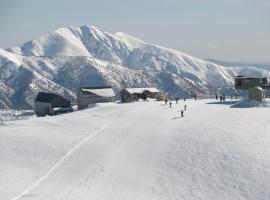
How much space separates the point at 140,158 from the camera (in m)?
52.8

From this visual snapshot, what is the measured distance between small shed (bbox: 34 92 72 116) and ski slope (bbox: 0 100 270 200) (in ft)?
110

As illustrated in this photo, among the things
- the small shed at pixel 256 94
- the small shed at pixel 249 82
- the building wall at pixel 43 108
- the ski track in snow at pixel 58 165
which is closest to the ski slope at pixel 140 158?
the ski track in snow at pixel 58 165

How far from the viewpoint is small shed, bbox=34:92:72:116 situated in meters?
107

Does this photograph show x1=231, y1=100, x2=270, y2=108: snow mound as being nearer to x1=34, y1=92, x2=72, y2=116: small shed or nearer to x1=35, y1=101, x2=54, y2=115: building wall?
x1=34, y1=92, x2=72, y2=116: small shed

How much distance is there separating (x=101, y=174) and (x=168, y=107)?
3951 centimetres

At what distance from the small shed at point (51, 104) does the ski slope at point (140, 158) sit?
110ft

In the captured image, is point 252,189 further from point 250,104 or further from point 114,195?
point 250,104

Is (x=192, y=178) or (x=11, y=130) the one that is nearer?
(x=192, y=178)

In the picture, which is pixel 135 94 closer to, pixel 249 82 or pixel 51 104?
pixel 51 104

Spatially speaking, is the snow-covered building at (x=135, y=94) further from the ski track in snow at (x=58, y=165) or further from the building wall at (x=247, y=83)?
the ski track in snow at (x=58, y=165)

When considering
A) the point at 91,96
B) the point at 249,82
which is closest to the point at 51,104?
the point at 91,96

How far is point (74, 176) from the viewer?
4831 cm

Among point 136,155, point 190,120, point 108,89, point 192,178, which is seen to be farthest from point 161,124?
point 108,89

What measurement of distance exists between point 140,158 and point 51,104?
193ft
